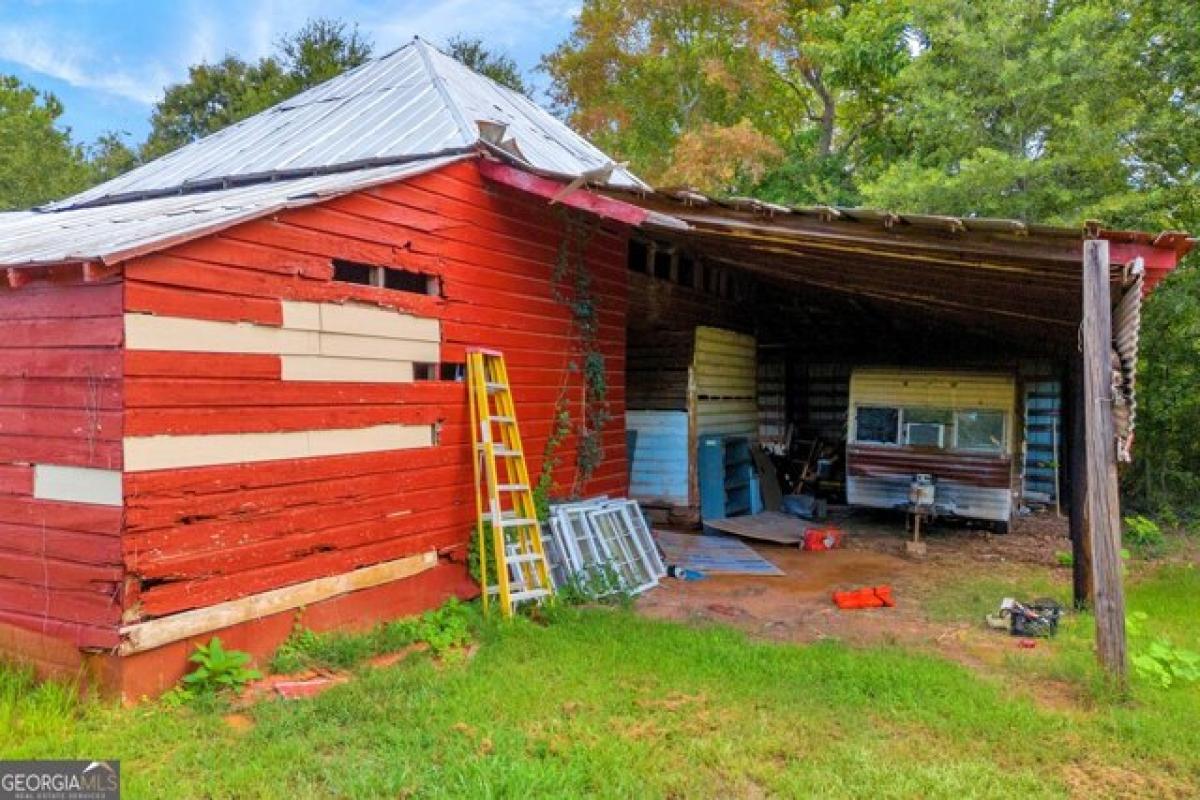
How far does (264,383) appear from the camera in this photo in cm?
507

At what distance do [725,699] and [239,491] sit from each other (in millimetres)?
3280

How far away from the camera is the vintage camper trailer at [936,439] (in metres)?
10.5

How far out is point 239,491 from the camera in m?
4.91

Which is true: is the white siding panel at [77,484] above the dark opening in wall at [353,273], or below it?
below

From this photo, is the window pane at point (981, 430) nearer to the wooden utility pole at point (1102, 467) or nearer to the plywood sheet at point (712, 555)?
→ the plywood sheet at point (712, 555)

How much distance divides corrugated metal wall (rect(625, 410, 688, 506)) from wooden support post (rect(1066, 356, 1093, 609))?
475 centimetres

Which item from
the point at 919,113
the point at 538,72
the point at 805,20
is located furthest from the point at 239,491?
the point at 538,72

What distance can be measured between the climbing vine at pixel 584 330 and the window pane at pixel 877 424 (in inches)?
179

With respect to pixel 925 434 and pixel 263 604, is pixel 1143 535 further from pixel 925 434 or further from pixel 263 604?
pixel 263 604

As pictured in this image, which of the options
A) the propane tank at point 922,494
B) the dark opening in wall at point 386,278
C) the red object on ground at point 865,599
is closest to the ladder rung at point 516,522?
the dark opening in wall at point 386,278

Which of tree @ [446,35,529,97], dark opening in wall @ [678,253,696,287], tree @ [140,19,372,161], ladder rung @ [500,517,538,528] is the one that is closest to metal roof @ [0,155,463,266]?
ladder rung @ [500,517,538,528]

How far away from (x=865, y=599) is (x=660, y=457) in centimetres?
399

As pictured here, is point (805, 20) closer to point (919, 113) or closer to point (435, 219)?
point (919, 113)

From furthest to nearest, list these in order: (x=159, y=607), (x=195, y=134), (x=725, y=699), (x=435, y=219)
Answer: (x=195, y=134), (x=435, y=219), (x=725, y=699), (x=159, y=607)
